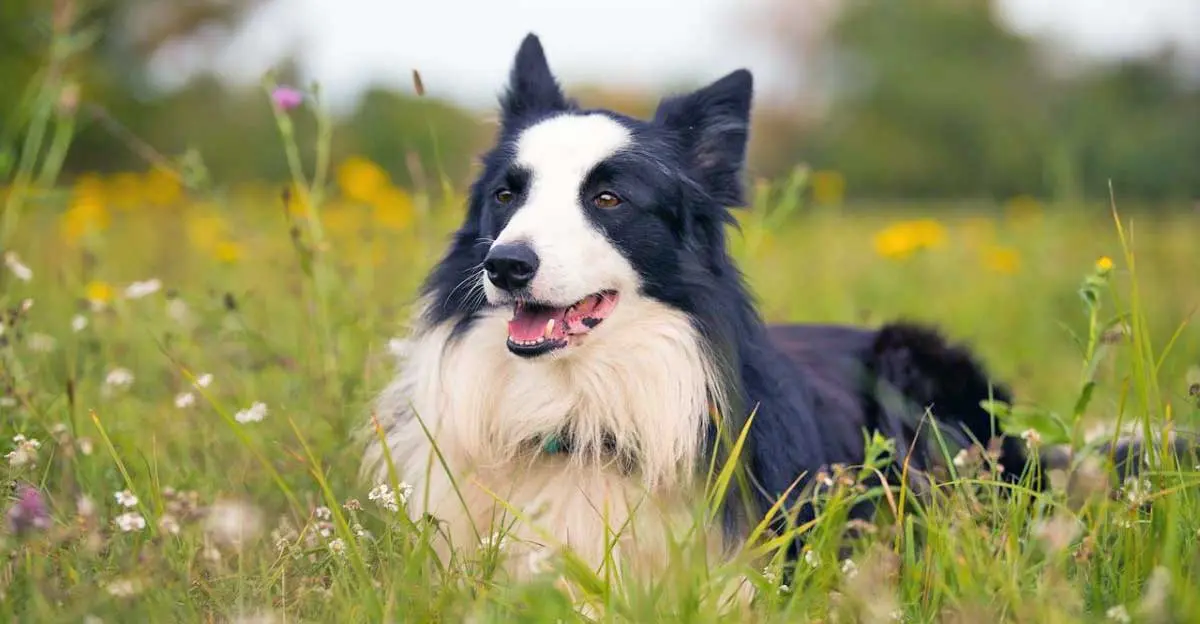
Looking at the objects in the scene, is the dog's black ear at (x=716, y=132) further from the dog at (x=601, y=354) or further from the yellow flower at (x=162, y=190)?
the yellow flower at (x=162, y=190)

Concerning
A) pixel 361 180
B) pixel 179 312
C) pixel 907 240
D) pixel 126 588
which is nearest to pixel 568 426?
pixel 126 588

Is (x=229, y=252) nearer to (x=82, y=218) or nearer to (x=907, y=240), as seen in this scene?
(x=82, y=218)

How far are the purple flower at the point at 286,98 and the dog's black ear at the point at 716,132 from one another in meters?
1.21

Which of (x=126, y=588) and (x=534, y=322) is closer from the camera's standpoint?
(x=126, y=588)

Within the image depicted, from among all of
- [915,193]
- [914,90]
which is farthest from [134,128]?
[914,90]

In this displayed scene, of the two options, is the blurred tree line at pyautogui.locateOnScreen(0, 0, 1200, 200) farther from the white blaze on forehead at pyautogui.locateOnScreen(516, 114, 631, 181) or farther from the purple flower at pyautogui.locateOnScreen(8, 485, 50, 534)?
the purple flower at pyautogui.locateOnScreen(8, 485, 50, 534)

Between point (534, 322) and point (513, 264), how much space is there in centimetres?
24

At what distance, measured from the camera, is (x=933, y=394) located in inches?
148

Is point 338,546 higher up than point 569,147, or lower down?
lower down

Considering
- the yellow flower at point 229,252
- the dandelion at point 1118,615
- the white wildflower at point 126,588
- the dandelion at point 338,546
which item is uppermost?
the white wildflower at point 126,588

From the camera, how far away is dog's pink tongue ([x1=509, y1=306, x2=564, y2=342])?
2.88 meters

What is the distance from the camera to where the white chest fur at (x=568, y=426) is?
9.41ft

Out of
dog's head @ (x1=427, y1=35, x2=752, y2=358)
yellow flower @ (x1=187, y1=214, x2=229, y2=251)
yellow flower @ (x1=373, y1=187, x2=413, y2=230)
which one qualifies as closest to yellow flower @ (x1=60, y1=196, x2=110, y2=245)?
yellow flower @ (x1=187, y1=214, x2=229, y2=251)

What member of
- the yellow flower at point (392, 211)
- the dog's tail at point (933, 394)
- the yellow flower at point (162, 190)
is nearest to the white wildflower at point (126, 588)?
the dog's tail at point (933, 394)
